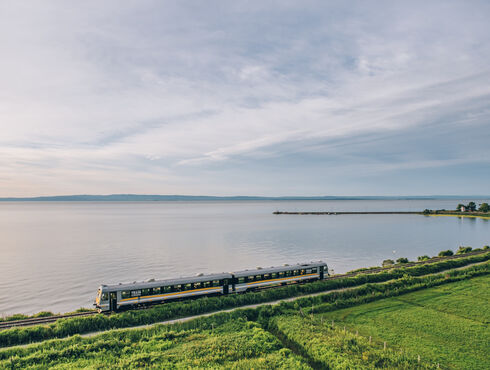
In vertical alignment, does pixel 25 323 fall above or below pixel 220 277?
below

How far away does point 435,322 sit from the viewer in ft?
99.9

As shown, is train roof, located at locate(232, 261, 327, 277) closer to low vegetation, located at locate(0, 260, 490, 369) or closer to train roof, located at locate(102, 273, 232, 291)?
train roof, located at locate(102, 273, 232, 291)

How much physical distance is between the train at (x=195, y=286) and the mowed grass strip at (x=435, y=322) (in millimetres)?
8789

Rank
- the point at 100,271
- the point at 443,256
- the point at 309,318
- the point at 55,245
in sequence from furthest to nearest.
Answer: the point at 55,245, the point at 443,256, the point at 100,271, the point at 309,318

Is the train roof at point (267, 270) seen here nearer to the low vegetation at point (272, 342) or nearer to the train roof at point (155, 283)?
the train roof at point (155, 283)

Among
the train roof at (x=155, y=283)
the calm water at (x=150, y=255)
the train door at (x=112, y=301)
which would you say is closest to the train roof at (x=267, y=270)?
the train roof at (x=155, y=283)

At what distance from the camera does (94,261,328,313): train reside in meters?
31.6

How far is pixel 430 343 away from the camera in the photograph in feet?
84.8

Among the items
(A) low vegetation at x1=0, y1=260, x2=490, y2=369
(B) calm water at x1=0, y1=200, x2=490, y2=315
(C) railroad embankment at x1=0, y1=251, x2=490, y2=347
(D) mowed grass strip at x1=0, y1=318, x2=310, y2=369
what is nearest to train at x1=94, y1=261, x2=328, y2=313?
(C) railroad embankment at x1=0, y1=251, x2=490, y2=347

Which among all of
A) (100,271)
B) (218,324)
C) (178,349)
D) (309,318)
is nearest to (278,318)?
(309,318)

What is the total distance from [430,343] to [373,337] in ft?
15.2

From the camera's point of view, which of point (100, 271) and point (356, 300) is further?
point (100, 271)

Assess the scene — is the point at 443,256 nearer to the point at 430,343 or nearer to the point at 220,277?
the point at 430,343

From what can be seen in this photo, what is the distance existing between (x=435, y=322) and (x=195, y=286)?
2642 cm
